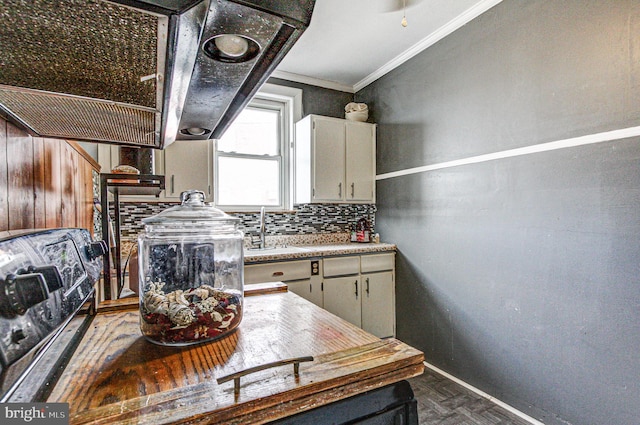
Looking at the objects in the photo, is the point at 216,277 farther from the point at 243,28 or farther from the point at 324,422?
the point at 243,28

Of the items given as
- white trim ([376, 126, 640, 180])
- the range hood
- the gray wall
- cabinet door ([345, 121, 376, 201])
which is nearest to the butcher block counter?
the range hood

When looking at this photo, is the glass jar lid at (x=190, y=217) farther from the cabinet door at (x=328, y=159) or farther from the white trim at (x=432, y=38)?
the white trim at (x=432, y=38)

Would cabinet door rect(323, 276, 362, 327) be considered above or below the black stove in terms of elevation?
below

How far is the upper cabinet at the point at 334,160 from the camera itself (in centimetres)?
305

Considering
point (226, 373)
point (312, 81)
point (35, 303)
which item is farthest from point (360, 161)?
point (35, 303)

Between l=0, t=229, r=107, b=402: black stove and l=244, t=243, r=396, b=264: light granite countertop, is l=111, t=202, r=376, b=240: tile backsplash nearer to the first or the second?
l=244, t=243, r=396, b=264: light granite countertop

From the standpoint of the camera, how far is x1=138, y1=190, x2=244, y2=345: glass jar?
0.73 m

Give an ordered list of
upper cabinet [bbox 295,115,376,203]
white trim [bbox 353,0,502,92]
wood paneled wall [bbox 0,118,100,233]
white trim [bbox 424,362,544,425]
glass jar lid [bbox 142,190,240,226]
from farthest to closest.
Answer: upper cabinet [bbox 295,115,376,203] < white trim [bbox 353,0,502,92] < white trim [bbox 424,362,544,425] < glass jar lid [bbox 142,190,240,226] < wood paneled wall [bbox 0,118,100,233]

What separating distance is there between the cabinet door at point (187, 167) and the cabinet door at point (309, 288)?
1054 millimetres

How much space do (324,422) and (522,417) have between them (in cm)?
206

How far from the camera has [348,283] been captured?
2.85m

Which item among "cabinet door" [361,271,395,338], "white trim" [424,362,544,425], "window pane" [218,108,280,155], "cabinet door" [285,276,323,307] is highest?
"window pane" [218,108,280,155]

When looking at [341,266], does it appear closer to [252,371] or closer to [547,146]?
[547,146]

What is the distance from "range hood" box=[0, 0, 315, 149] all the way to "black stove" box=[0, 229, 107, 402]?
0.26 metres
